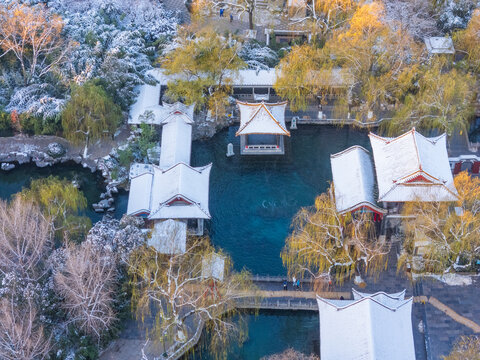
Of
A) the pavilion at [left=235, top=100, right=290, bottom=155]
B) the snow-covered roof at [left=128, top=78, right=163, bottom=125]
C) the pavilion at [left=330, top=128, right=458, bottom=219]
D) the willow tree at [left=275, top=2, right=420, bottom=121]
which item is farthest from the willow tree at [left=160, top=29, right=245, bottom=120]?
the pavilion at [left=330, top=128, right=458, bottom=219]

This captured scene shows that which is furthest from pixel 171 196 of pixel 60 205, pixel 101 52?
pixel 101 52

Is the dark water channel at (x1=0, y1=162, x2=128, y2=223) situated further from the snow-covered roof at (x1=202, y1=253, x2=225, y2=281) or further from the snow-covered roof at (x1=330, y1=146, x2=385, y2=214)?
the snow-covered roof at (x1=330, y1=146, x2=385, y2=214)

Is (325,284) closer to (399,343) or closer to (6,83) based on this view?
(399,343)

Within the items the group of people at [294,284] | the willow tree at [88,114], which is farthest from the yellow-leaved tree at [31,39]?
the group of people at [294,284]

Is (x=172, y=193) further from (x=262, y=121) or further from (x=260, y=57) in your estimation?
(x=260, y=57)

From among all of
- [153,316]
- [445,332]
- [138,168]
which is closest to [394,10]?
[138,168]

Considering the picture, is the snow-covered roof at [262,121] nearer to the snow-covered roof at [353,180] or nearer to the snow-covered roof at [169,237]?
the snow-covered roof at [353,180]
